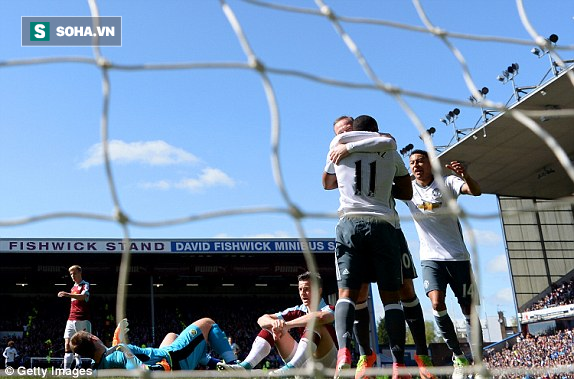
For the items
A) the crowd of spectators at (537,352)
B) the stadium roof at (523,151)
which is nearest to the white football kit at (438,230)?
the stadium roof at (523,151)

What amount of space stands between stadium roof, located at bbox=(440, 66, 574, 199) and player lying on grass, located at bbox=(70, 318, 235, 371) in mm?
16759

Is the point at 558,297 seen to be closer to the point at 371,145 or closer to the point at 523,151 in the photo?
the point at 523,151

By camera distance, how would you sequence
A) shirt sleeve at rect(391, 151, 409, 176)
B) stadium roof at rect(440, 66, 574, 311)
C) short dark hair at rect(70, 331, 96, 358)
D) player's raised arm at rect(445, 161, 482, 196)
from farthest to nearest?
1. stadium roof at rect(440, 66, 574, 311)
2. short dark hair at rect(70, 331, 96, 358)
3. player's raised arm at rect(445, 161, 482, 196)
4. shirt sleeve at rect(391, 151, 409, 176)

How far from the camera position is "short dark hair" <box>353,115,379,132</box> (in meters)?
4.11

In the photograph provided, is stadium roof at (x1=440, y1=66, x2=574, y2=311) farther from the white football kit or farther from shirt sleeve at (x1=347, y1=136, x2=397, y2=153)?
shirt sleeve at (x1=347, y1=136, x2=397, y2=153)

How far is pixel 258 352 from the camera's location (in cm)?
500

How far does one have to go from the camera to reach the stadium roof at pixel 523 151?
891 inches

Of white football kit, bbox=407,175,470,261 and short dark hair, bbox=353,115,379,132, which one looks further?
white football kit, bbox=407,175,470,261

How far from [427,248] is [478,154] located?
22.9m

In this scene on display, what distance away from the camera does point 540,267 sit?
31.9 metres

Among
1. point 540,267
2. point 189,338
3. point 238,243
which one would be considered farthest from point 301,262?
point 189,338

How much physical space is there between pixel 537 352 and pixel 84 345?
80.3 ft

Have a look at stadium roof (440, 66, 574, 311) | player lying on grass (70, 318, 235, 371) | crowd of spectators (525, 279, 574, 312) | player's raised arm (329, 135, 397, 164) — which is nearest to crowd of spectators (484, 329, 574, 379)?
crowd of spectators (525, 279, 574, 312)

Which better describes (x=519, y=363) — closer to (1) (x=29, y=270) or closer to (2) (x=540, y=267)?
(2) (x=540, y=267)
